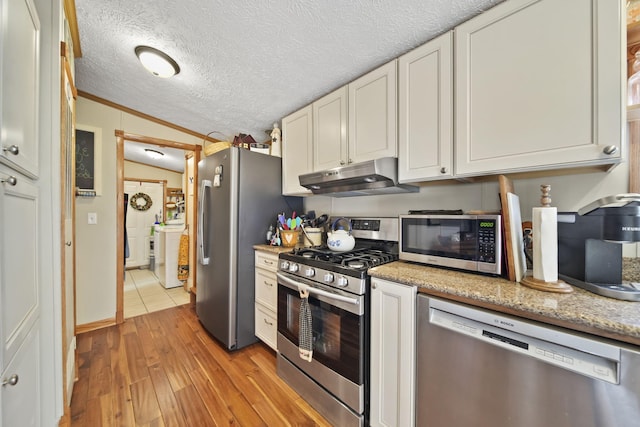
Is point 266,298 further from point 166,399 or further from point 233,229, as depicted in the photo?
point 166,399

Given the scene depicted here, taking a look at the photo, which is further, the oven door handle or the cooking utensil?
the cooking utensil

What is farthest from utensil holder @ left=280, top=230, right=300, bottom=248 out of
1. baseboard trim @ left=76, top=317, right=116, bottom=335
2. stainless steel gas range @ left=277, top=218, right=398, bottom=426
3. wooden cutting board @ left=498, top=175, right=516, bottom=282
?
baseboard trim @ left=76, top=317, right=116, bottom=335

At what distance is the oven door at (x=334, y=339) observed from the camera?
1227mm

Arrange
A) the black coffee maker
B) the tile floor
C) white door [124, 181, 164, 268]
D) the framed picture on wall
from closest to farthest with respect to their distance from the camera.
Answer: the black coffee maker
the framed picture on wall
the tile floor
white door [124, 181, 164, 268]

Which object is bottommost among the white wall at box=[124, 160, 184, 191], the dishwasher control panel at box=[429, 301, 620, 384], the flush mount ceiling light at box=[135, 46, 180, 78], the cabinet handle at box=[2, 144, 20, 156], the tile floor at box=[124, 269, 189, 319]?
the tile floor at box=[124, 269, 189, 319]

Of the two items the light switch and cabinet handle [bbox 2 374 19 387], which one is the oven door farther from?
the light switch

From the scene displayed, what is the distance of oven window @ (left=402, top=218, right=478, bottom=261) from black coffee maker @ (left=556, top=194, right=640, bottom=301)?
0.36m

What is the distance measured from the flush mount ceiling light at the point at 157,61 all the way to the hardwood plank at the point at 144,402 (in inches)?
91.8

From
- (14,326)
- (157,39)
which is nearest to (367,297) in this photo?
(14,326)

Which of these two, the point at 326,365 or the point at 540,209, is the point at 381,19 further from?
the point at 326,365

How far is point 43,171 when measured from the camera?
1119mm

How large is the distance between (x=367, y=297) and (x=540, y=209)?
863 mm

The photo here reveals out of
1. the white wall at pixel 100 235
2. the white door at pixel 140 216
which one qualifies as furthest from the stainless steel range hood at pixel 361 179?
the white door at pixel 140 216

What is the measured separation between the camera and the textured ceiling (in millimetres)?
1269
